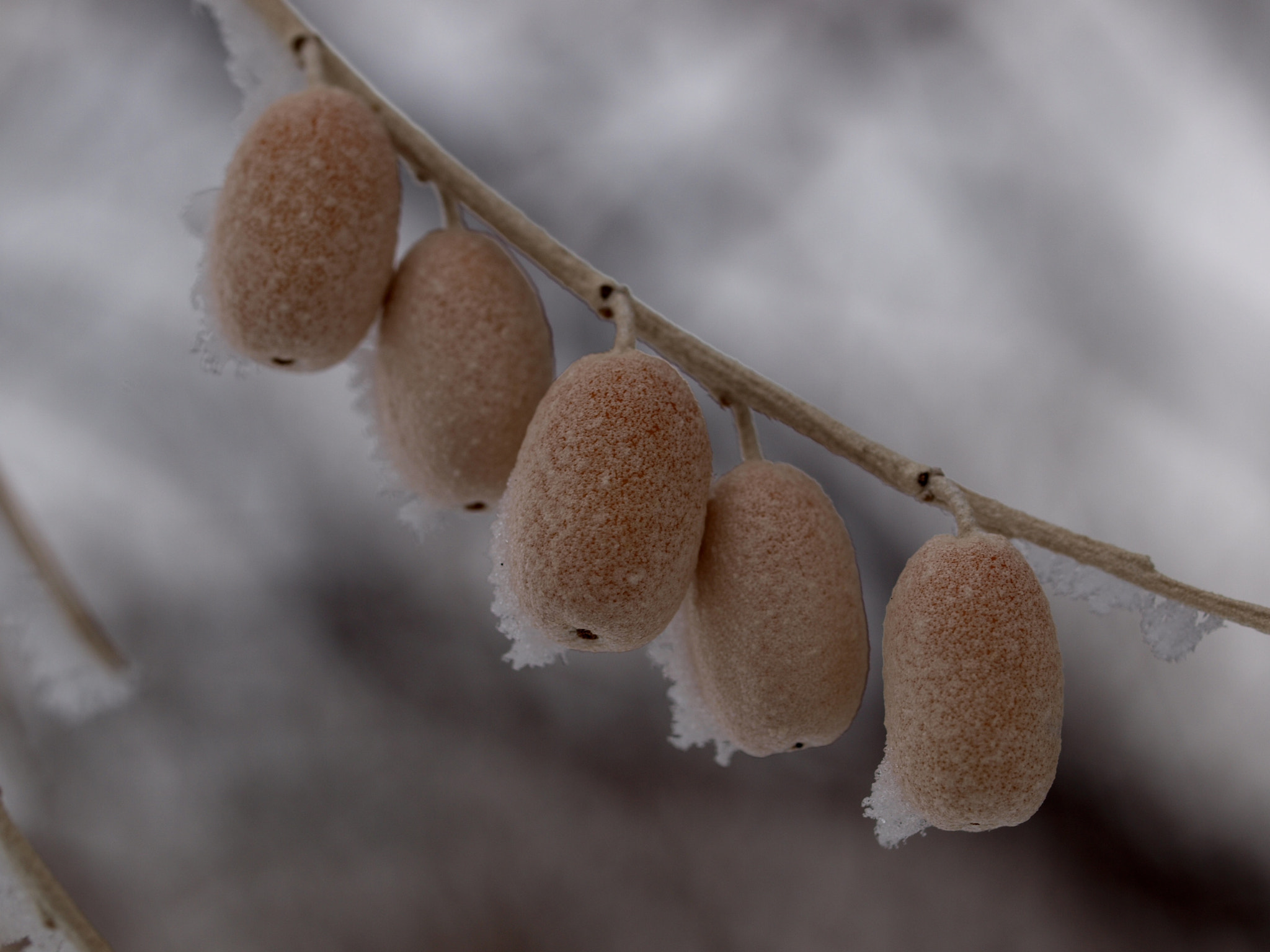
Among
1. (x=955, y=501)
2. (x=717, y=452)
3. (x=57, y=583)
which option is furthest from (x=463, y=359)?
(x=57, y=583)

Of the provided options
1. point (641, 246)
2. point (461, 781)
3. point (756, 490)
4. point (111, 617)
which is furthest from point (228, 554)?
point (756, 490)

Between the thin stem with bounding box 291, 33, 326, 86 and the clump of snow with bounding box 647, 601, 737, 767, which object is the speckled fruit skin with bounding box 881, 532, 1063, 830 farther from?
the thin stem with bounding box 291, 33, 326, 86

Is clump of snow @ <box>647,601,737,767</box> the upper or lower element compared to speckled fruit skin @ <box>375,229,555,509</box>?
lower

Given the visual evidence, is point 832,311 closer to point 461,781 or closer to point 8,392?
point 461,781

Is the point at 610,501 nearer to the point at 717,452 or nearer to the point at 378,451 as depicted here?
the point at 378,451

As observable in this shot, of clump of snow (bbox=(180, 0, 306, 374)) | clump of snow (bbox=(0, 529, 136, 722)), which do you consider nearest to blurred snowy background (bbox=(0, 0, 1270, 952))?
clump of snow (bbox=(0, 529, 136, 722))

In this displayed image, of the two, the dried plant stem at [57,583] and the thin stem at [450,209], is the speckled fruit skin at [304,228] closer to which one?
the thin stem at [450,209]

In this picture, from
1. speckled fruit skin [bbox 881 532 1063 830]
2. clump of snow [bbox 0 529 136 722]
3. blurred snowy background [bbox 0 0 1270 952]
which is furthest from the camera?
clump of snow [bbox 0 529 136 722]
